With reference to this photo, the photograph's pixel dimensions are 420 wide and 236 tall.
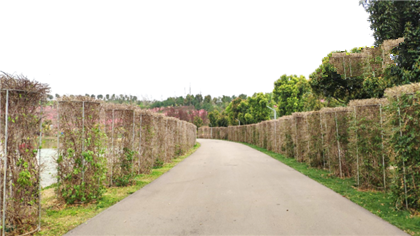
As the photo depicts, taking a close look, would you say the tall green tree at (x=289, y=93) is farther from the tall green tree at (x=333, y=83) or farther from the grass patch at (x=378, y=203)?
the grass patch at (x=378, y=203)

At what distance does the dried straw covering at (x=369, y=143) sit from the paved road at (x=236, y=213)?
118 cm

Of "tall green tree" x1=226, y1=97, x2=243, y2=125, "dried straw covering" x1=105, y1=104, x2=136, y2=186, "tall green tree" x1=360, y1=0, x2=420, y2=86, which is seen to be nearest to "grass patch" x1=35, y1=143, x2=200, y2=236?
"dried straw covering" x1=105, y1=104, x2=136, y2=186

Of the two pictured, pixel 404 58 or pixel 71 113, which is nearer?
pixel 71 113

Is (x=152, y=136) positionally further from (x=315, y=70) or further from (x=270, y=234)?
(x=315, y=70)

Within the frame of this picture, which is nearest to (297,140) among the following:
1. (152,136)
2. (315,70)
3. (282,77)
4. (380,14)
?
(315,70)

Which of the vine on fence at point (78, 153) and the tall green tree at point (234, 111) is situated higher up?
the tall green tree at point (234, 111)

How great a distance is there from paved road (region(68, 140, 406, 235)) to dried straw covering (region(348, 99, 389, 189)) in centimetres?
118

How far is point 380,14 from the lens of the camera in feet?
38.1

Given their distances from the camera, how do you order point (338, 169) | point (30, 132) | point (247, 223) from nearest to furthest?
point (30, 132)
point (247, 223)
point (338, 169)

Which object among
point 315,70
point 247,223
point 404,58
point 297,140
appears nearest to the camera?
point 247,223

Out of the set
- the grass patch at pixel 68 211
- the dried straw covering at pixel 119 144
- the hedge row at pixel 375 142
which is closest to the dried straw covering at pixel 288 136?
the hedge row at pixel 375 142

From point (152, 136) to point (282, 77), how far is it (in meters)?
30.1

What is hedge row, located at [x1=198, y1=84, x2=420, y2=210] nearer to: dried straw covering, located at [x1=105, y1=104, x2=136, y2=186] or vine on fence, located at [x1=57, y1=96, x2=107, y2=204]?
vine on fence, located at [x1=57, y1=96, x2=107, y2=204]

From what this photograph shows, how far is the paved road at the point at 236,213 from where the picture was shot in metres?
4.85
